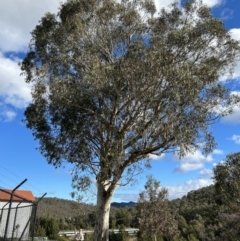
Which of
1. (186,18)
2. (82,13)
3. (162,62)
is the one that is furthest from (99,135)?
(186,18)

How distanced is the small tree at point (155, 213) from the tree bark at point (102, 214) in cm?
1351

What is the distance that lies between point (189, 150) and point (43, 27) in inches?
333

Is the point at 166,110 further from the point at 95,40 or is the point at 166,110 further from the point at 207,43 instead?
the point at 95,40

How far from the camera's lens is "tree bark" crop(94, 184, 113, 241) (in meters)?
13.9

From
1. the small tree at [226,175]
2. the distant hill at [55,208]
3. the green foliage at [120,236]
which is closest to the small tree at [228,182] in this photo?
the small tree at [226,175]

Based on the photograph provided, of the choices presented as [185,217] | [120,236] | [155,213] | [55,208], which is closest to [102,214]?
[155,213]

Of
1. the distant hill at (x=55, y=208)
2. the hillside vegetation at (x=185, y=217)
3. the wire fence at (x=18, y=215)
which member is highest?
the distant hill at (x=55, y=208)

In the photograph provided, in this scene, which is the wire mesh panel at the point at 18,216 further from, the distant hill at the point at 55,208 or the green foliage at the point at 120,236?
the distant hill at the point at 55,208

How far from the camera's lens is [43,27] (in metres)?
16.5

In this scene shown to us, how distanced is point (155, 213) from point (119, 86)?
16.9m

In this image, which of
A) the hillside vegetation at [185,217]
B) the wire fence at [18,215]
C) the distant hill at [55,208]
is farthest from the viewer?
the distant hill at [55,208]

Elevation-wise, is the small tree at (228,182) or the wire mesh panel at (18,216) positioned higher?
the small tree at (228,182)

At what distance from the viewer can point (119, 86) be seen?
1359 centimetres

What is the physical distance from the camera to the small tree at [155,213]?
1080 inches
